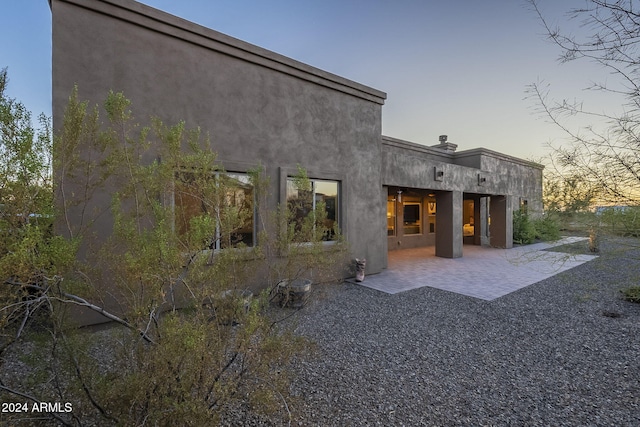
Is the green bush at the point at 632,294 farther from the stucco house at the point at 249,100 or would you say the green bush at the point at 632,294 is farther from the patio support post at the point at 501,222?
the patio support post at the point at 501,222

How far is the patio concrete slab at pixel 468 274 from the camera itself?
8.24 meters

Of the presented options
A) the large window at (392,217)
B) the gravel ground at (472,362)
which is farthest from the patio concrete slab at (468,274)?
the large window at (392,217)

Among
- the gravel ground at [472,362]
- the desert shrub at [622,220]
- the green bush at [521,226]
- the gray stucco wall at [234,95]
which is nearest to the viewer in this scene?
the gravel ground at [472,362]

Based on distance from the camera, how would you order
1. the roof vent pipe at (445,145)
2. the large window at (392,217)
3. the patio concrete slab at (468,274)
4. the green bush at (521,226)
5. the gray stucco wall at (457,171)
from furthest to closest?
the roof vent pipe at (445,145)
the green bush at (521,226)
the large window at (392,217)
the gray stucco wall at (457,171)
the patio concrete slab at (468,274)

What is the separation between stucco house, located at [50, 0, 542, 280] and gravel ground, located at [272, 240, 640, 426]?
2.68 m

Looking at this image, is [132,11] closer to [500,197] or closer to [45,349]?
[45,349]

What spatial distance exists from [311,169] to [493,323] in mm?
5862

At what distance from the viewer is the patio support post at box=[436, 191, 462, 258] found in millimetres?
13359

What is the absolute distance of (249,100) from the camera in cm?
728

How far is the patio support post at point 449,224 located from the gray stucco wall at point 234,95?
16.3ft

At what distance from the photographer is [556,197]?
4.76 m

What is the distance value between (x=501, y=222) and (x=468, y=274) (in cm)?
898

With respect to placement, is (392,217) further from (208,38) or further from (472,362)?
(208,38)

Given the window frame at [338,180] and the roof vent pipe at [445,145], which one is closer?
the window frame at [338,180]
